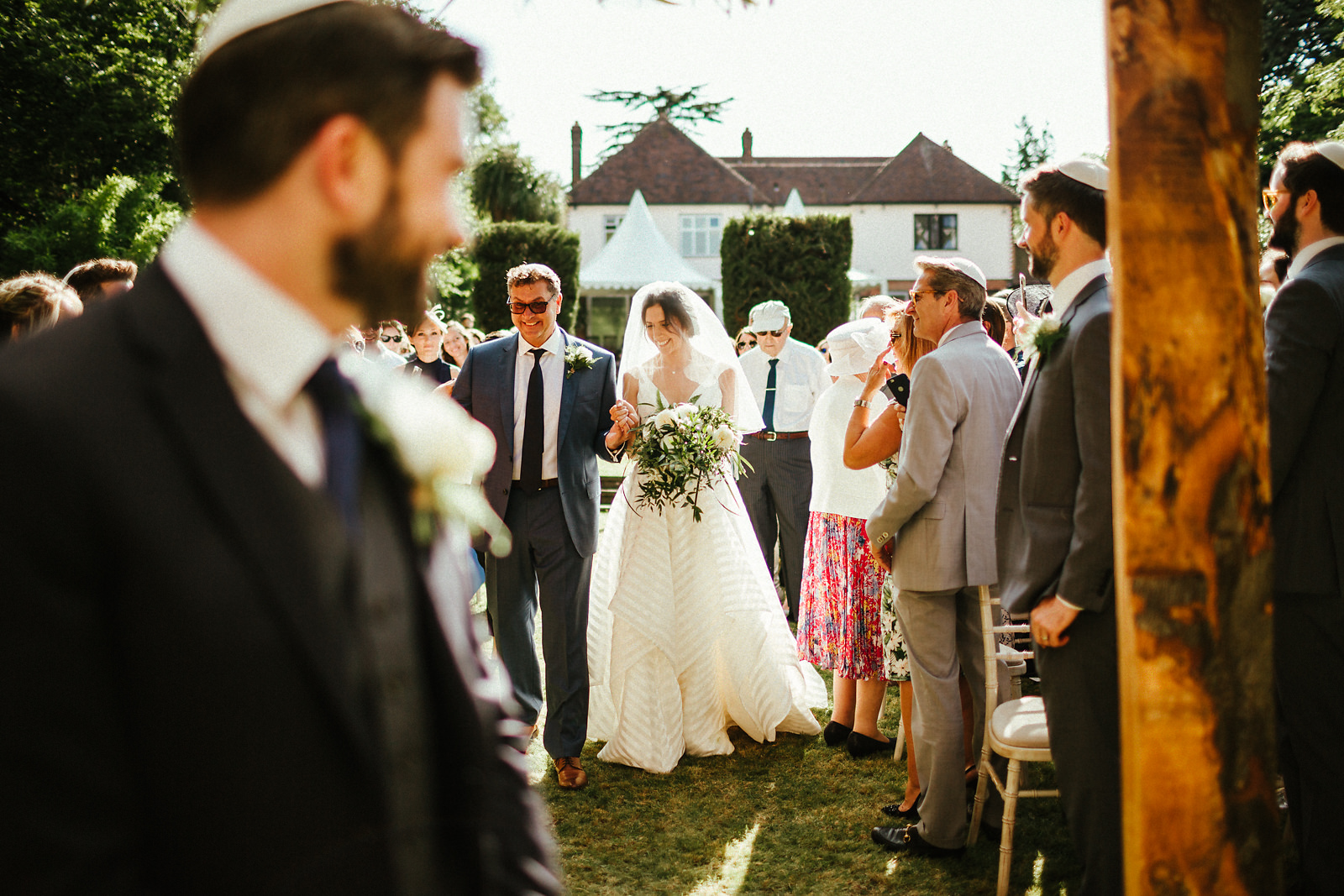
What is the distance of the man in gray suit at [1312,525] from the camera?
9.79 ft

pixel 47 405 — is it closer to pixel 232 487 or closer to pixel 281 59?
pixel 232 487

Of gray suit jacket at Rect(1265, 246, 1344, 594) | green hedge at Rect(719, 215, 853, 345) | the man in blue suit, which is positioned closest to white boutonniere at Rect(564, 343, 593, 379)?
the man in blue suit

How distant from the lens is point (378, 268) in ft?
3.34

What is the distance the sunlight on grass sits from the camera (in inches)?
148

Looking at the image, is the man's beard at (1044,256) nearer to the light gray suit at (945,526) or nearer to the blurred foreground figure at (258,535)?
the light gray suit at (945,526)

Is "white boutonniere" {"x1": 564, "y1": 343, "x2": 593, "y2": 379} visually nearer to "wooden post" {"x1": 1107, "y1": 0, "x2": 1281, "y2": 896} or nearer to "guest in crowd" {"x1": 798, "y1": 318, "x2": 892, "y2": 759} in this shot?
"guest in crowd" {"x1": 798, "y1": 318, "x2": 892, "y2": 759}

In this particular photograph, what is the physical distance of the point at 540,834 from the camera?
121cm

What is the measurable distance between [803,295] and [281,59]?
78.7ft

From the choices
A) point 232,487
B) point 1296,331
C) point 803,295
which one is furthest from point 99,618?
point 803,295

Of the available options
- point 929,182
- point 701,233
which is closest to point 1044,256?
point 701,233

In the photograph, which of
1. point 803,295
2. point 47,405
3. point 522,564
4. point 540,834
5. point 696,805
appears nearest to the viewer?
point 47,405

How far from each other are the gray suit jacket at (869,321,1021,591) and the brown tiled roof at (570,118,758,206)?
35680mm

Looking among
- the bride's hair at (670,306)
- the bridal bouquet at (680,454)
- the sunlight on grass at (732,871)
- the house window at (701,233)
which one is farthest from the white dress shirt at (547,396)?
the house window at (701,233)

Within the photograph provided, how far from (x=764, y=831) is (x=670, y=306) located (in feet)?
9.54
